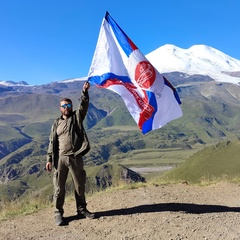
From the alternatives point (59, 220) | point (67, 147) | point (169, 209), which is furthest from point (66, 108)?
point (169, 209)

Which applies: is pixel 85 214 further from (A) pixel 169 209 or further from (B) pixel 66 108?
(B) pixel 66 108

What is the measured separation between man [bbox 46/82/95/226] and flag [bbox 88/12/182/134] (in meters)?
1.55

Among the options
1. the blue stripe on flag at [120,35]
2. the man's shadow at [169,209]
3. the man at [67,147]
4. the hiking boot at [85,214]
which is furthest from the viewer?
the blue stripe on flag at [120,35]

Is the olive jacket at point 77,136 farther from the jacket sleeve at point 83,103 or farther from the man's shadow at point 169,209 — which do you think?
the man's shadow at point 169,209

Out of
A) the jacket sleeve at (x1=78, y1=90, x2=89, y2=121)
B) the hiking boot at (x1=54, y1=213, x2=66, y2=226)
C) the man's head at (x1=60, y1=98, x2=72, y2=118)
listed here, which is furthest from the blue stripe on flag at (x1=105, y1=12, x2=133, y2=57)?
the hiking boot at (x1=54, y1=213, x2=66, y2=226)

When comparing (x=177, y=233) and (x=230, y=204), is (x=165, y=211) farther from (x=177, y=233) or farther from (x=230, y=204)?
(x=230, y=204)

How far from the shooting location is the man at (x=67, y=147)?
10031 mm

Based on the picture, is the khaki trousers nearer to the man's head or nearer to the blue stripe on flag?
the man's head

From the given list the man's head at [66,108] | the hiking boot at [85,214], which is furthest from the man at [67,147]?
the hiking boot at [85,214]

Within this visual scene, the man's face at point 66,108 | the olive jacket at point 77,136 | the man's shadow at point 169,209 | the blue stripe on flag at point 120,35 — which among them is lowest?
the man's shadow at point 169,209

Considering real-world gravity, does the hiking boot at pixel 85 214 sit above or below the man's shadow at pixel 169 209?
above

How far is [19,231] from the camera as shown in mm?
10273

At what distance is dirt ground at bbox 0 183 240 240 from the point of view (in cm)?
936

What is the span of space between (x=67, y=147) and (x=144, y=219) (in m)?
3.16
